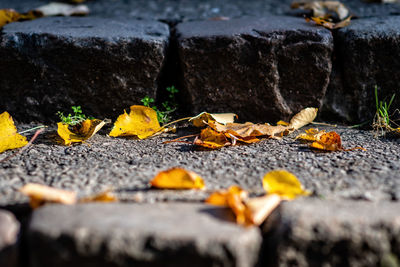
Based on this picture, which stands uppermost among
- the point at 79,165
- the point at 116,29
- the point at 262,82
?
the point at 116,29

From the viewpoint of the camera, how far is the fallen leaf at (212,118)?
1.47m

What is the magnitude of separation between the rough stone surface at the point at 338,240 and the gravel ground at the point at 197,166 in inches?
6.3

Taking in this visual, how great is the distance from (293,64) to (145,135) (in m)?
0.67

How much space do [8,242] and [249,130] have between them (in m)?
0.89

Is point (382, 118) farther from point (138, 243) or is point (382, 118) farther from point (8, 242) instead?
point (8, 242)

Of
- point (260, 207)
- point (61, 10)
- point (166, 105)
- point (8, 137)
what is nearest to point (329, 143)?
point (260, 207)

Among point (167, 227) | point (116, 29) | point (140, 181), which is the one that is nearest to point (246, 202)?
point (167, 227)

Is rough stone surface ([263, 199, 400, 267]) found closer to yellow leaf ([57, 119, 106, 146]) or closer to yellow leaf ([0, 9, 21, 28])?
yellow leaf ([57, 119, 106, 146])

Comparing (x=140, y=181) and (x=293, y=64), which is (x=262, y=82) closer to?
(x=293, y=64)

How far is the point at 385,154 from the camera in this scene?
4.06 feet

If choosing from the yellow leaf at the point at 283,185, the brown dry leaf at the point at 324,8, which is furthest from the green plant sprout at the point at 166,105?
the brown dry leaf at the point at 324,8

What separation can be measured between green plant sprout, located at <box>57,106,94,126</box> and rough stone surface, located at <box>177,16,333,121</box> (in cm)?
44

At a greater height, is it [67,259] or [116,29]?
[116,29]

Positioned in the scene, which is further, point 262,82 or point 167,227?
point 262,82
